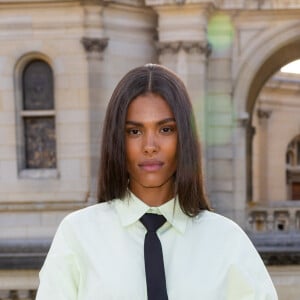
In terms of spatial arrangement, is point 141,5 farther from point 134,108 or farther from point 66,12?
point 134,108

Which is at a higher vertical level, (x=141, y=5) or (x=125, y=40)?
(x=141, y=5)

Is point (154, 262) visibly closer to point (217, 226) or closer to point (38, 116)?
point (217, 226)

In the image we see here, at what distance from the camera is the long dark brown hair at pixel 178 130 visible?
1.62 m

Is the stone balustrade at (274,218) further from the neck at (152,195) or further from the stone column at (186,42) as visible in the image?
the neck at (152,195)

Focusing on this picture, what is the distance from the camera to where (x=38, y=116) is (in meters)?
8.90

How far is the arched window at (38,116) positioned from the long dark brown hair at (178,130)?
734 cm

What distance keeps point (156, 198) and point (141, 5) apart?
754 centimetres

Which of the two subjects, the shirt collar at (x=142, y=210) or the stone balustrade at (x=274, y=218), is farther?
the stone balustrade at (x=274, y=218)

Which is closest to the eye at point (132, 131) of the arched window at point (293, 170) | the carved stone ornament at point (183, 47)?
the carved stone ornament at point (183, 47)

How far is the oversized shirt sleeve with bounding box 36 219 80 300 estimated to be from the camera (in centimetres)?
152

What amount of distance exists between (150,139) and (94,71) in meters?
7.08

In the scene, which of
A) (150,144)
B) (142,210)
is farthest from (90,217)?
(150,144)

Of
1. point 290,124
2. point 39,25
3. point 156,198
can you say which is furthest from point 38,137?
point 290,124

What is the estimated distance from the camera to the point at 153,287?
1.53 m
